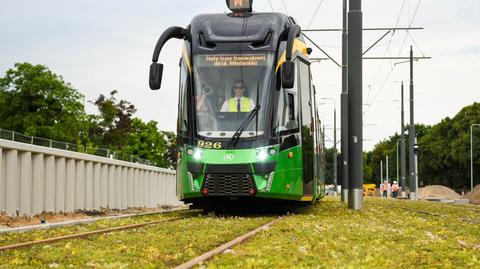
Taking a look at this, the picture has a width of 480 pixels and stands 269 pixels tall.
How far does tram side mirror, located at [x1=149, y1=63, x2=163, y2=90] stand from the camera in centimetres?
1797

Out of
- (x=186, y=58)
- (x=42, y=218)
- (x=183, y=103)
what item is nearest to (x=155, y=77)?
(x=183, y=103)

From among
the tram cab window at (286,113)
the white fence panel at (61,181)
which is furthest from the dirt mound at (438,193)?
the tram cab window at (286,113)

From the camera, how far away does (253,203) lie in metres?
19.0

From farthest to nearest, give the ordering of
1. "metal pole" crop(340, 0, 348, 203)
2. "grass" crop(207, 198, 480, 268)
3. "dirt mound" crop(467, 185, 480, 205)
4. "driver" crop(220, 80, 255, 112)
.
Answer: "dirt mound" crop(467, 185, 480, 205)
"metal pole" crop(340, 0, 348, 203)
"driver" crop(220, 80, 255, 112)
"grass" crop(207, 198, 480, 268)

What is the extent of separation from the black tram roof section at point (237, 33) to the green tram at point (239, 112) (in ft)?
0.07

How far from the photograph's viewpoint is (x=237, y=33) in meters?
18.9

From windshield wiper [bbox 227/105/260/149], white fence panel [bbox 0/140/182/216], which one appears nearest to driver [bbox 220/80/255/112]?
windshield wiper [bbox 227/105/260/149]

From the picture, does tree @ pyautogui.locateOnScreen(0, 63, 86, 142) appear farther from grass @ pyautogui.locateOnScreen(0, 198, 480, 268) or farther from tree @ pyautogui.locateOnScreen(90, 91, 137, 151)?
grass @ pyautogui.locateOnScreen(0, 198, 480, 268)

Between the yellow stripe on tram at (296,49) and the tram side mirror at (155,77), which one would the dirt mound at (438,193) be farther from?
the tram side mirror at (155,77)

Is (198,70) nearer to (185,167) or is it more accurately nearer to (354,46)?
(185,167)

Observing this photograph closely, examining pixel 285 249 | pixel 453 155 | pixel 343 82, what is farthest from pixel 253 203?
pixel 453 155

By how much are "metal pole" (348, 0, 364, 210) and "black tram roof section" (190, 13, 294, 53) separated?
5.67 metres

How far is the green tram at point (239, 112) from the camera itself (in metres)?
17.9

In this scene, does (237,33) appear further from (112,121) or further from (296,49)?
(112,121)
